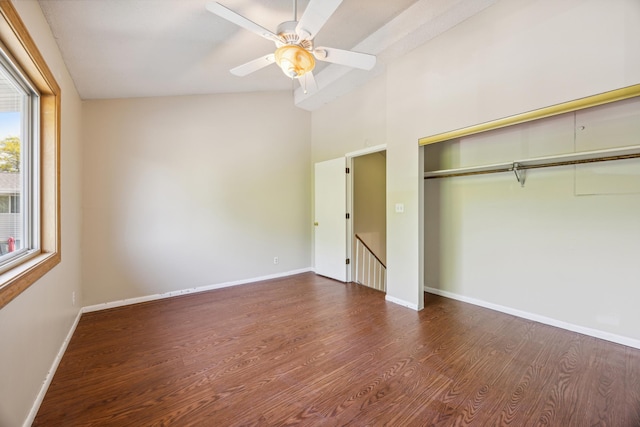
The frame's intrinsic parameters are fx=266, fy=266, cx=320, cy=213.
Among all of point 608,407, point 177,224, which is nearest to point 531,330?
point 608,407

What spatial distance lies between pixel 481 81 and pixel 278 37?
188 cm

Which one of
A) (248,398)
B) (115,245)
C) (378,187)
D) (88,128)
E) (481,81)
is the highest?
(481,81)

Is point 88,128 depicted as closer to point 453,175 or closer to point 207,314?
point 207,314

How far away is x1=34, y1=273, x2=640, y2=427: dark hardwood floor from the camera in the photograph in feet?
5.12

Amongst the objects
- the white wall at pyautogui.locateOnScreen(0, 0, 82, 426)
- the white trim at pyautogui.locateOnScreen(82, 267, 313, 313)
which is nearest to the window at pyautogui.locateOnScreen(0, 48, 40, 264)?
the white wall at pyautogui.locateOnScreen(0, 0, 82, 426)

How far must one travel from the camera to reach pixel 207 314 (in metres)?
3.03

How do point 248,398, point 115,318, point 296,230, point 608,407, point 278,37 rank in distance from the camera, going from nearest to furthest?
1. point 608,407
2. point 248,398
3. point 278,37
4. point 115,318
5. point 296,230

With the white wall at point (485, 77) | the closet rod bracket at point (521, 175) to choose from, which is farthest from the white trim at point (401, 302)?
the closet rod bracket at point (521, 175)

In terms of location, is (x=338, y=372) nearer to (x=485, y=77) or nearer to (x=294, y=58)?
A: (x=294, y=58)

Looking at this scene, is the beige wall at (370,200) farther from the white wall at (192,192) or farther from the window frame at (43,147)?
the window frame at (43,147)

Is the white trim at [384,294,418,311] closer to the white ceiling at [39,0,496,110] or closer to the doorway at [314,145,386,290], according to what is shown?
the doorway at [314,145,386,290]

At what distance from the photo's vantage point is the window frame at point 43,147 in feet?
4.65

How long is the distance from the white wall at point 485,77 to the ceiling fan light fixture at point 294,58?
152 cm

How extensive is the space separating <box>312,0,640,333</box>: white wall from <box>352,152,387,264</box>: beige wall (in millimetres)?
882
